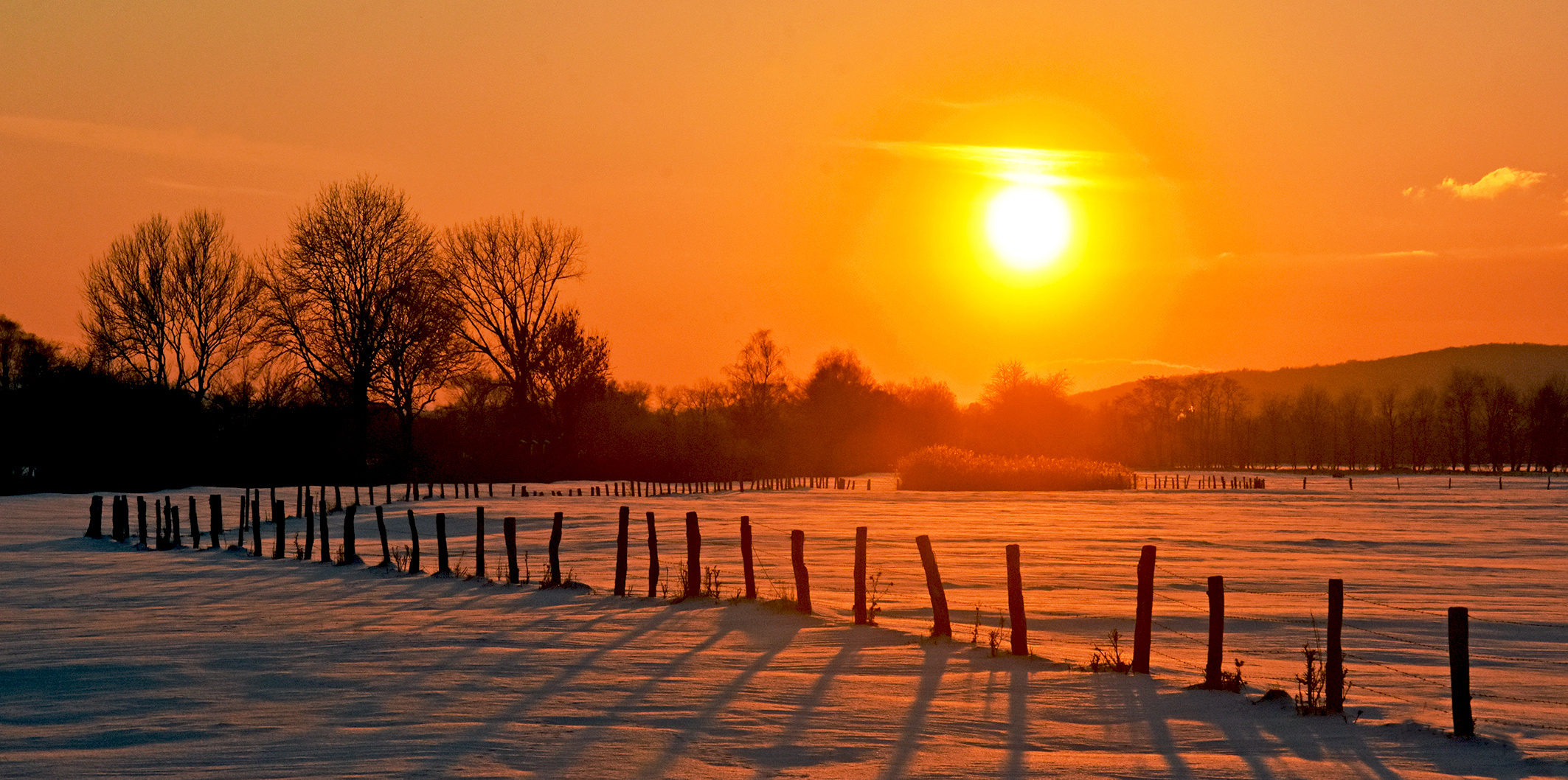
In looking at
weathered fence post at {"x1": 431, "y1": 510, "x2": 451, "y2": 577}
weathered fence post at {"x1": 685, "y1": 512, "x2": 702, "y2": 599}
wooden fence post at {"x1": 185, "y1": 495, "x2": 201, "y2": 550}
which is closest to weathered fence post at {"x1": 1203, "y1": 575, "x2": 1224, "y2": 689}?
weathered fence post at {"x1": 685, "y1": 512, "x2": 702, "y2": 599}

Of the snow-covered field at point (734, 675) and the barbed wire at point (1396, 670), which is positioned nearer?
the snow-covered field at point (734, 675)

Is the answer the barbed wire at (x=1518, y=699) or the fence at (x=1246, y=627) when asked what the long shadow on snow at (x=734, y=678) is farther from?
the barbed wire at (x=1518, y=699)

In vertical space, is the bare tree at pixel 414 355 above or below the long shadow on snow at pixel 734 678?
above

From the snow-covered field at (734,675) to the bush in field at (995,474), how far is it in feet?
187

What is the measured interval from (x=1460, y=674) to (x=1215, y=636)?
2.44 m

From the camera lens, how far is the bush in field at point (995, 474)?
8650cm

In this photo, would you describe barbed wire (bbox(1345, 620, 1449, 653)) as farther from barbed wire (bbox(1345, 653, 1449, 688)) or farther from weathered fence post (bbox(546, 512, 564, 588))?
weathered fence post (bbox(546, 512, 564, 588))

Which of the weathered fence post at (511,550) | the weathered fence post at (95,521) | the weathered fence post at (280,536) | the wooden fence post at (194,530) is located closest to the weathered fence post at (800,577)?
the weathered fence post at (511,550)

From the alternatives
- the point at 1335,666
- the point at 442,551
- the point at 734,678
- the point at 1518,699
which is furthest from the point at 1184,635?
the point at 442,551

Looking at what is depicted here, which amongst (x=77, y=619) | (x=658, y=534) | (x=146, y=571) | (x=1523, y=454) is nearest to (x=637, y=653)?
(x=77, y=619)

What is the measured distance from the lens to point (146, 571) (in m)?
24.4

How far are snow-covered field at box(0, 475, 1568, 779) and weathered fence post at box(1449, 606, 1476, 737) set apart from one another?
151 mm

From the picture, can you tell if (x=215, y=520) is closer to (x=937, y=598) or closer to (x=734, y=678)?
(x=937, y=598)

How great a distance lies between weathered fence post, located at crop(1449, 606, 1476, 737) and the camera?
392 inches
